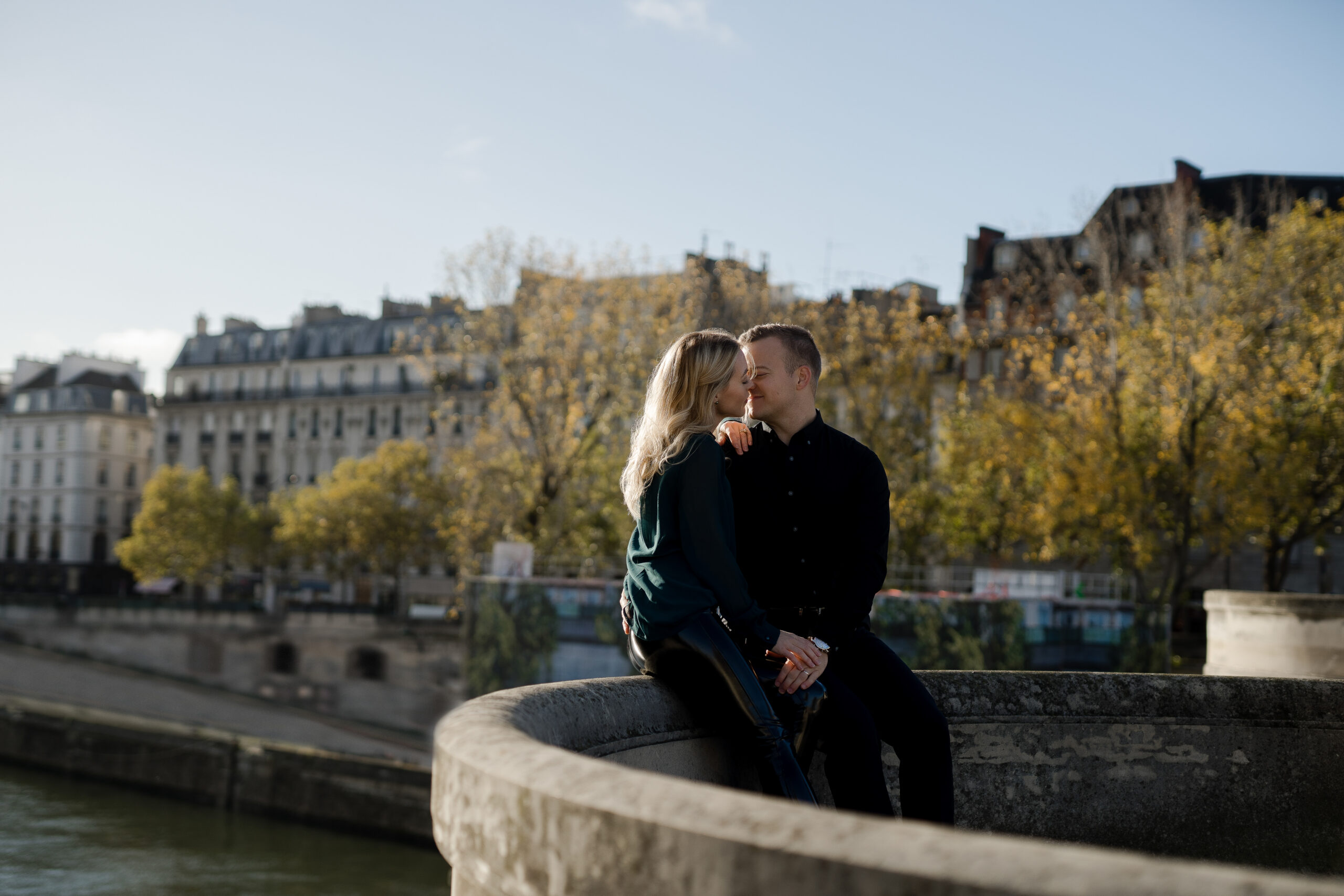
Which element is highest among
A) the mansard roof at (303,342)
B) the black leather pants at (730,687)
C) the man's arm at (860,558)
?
the mansard roof at (303,342)

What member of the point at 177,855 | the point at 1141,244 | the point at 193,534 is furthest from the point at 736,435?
the point at 193,534

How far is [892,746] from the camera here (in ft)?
10.6

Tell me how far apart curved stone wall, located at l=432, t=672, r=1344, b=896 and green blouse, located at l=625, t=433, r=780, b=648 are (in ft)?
0.82

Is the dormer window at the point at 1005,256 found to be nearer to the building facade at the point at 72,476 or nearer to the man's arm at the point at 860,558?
the man's arm at the point at 860,558

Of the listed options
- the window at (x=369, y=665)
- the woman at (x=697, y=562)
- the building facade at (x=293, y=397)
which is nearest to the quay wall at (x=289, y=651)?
the window at (x=369, y=665)

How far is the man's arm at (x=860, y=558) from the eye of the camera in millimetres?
3393

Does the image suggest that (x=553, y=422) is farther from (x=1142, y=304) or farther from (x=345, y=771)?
(x=1142, y=304)

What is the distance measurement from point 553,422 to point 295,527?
2749 centimetres

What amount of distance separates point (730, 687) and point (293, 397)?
232ft

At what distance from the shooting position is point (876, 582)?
3.50 meters

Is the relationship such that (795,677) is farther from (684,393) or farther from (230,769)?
(230,769)

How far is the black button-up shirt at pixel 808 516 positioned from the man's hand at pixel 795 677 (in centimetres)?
35

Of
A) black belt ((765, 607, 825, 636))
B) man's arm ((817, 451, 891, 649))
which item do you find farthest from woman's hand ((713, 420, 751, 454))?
black belt ((765, 607, 825, 636))

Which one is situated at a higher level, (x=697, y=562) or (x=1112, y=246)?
(x=1112, y=246)
